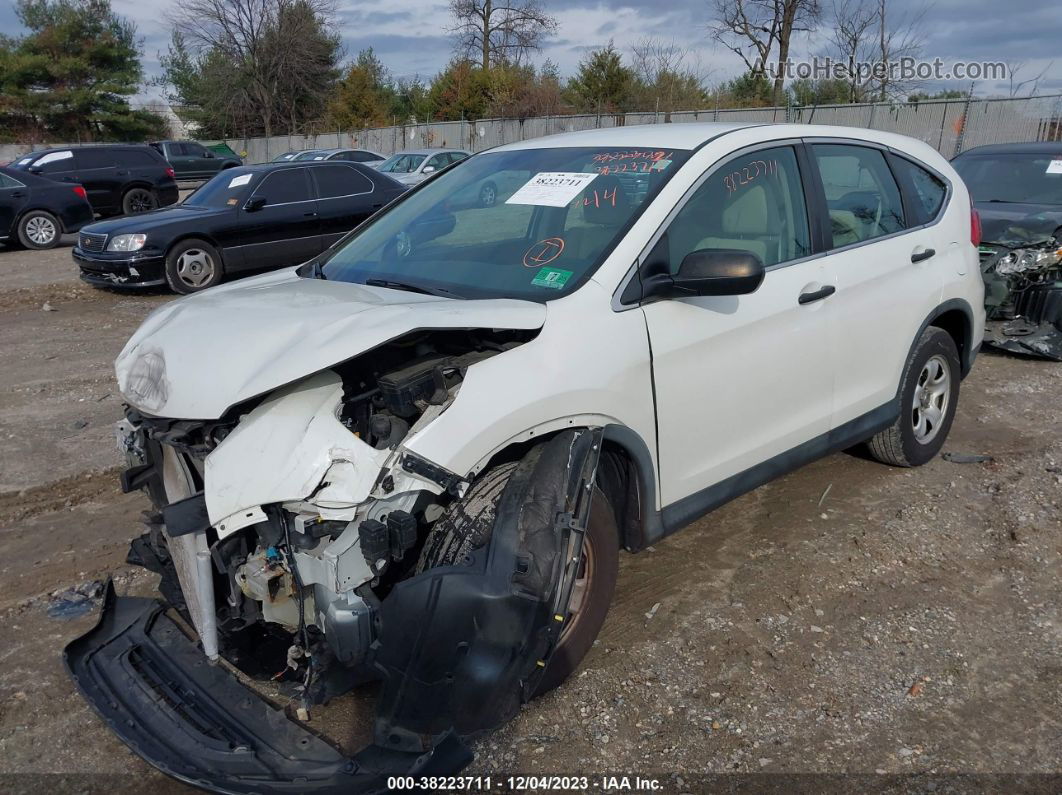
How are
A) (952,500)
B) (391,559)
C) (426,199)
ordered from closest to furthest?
(391,559) < (426,199) < (952,500)

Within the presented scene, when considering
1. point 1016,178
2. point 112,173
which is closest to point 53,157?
point 112,173

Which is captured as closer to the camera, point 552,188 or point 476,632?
point 476,632

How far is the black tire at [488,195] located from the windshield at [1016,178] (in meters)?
6.61

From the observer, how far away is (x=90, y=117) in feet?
138

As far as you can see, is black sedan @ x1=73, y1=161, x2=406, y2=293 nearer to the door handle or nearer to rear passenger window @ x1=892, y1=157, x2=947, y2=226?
rear passenger window @ x1=892, y1=157, x2=947, y2=226

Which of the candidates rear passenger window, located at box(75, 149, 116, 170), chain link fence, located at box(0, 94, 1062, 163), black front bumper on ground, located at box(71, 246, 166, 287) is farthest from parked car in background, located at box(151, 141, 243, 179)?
black front bumper on ground, located at box(71, 246, 166, 287)

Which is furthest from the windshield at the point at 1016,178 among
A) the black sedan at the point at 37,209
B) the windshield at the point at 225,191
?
the black sedan at the point at 37,209

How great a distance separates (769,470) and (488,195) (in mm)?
1733

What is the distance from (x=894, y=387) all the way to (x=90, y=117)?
153 ft

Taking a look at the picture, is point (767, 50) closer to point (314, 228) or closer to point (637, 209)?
point (314, 228)

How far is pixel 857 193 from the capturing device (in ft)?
13.7

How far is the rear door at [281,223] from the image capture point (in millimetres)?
10680

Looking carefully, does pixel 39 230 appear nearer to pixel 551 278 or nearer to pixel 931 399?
pixel 551 278

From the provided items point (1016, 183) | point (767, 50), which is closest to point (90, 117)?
point (767, 50)
